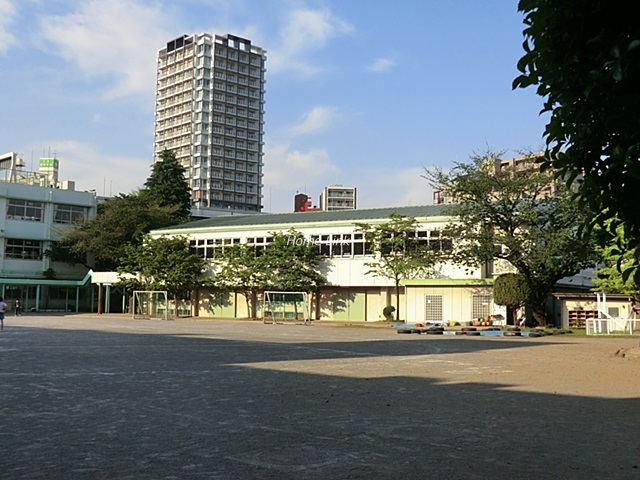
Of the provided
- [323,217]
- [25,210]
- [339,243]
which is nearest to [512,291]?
[339,243]

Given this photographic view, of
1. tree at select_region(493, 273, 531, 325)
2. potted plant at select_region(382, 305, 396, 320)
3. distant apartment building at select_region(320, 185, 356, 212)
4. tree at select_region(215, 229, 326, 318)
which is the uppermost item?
distant apartment building at select_region(320, 185, 356, 212)

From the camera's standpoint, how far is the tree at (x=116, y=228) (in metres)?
55.5

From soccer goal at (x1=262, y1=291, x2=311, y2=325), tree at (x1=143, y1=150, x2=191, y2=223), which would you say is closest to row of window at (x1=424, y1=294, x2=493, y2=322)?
soccer goal at (x1=262, y1=291, x2=311, y2=325)

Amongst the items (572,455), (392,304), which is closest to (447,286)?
(392,304)

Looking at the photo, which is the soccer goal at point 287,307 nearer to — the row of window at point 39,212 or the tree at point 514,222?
the tree at point 514,222

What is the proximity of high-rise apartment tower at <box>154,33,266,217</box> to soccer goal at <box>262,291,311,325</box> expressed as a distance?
76.6 m

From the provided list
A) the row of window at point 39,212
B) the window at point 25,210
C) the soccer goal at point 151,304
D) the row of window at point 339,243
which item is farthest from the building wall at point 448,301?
the window at point 25,210

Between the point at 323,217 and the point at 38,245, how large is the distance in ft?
92.3

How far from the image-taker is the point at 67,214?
209 feet

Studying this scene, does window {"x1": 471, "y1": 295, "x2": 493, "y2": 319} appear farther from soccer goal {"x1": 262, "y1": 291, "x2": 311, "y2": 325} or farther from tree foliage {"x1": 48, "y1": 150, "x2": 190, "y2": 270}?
tree foliage {"x1": 48, "y1": 150, "x2": 190, "y2": 270}

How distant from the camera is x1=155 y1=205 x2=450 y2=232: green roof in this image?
44.3m

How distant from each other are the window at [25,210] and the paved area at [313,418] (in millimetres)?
47195

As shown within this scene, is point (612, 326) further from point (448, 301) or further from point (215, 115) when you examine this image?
point (215, 115)

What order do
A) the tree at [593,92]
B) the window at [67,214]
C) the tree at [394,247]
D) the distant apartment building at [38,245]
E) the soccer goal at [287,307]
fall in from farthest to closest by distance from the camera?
the window at [67,214] → the distant apartment building at [38,245] → the soccer goal at [287,307] → the tree at [394,247] → the tree at [593,92]
